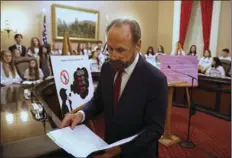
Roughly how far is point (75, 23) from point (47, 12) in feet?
3.15

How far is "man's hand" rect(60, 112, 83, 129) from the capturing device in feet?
3.46

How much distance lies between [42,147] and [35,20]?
237 inches

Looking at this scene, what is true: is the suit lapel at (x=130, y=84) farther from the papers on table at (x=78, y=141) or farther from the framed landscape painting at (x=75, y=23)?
the framed landscape painting at (x=75, y=23)

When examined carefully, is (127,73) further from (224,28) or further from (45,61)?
(224,28)

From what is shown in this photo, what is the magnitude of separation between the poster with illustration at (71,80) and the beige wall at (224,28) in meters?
5.91

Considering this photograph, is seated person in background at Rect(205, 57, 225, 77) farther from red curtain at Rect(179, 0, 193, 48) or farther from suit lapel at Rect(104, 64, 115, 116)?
suit lapel at Rect(104, 64, 115, 116)

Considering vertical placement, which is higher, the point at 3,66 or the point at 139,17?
the point at 139,17

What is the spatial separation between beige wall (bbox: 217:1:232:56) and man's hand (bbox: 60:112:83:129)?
22.3 ft

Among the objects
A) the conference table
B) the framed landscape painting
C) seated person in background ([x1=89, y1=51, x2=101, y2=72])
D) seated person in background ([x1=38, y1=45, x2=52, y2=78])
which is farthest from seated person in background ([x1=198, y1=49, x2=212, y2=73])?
the conference table

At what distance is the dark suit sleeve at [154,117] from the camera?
2.95 ft

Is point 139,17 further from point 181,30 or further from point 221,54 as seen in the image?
point 221,54

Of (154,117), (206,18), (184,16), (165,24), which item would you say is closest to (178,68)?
(154,117)

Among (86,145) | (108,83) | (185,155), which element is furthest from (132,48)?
(185,155)

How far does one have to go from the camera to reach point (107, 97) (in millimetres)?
1083
